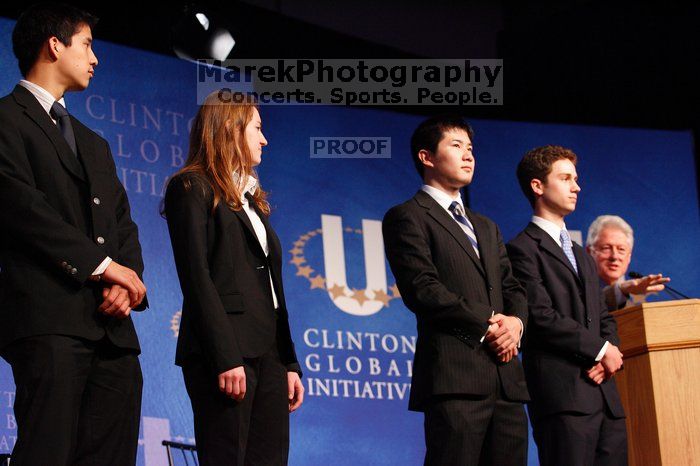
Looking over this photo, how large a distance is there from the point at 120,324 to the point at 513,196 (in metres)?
3.86

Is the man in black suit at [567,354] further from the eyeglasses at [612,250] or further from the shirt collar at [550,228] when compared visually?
the eyeglasses at [612,250]

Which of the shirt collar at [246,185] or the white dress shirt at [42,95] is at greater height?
the white dress shirt at [42,95]

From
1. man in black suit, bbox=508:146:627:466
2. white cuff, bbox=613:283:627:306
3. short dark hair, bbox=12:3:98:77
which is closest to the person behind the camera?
short dark hair, bbox=12:3:98:77

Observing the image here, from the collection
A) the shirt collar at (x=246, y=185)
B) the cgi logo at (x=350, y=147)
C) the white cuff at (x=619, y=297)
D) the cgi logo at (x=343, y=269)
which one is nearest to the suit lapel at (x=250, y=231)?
the shirt collar at (x=246, y=185)

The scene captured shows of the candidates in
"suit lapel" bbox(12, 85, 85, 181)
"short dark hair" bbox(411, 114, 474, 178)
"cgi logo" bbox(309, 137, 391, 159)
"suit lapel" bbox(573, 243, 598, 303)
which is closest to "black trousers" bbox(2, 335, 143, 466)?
"suit lapel" bbox(12, 85, 85, 181)

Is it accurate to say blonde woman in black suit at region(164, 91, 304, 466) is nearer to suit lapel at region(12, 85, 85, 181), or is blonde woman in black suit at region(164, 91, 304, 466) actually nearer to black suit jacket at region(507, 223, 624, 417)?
suit lapel at region(12, 85, 85, 181)

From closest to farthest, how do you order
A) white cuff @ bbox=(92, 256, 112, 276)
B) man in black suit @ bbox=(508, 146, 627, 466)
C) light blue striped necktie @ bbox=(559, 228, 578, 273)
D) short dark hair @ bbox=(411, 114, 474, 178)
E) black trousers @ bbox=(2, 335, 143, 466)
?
black trousers @ bbox=(2, 335, 143, 466)
white cuff @ bbox=(92, 256, 112, 276)
man in black suit @ bbox=(508, 146, 627, 466)
short dark hair @ bbox=(411, 114, 474, 178)
light blue striped necktie @ bbox=(559, 228, 578, 273)

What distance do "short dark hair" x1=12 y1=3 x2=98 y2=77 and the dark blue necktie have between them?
15 centimetres

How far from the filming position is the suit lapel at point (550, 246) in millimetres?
3426

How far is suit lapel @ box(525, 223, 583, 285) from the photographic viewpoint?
3.43 metres

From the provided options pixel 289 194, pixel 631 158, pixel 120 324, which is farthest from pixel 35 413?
pixel 631 158

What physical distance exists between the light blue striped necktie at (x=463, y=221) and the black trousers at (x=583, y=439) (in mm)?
663

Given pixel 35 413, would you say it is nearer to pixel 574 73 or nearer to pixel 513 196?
pixel 513 196

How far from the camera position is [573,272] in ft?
11.2
